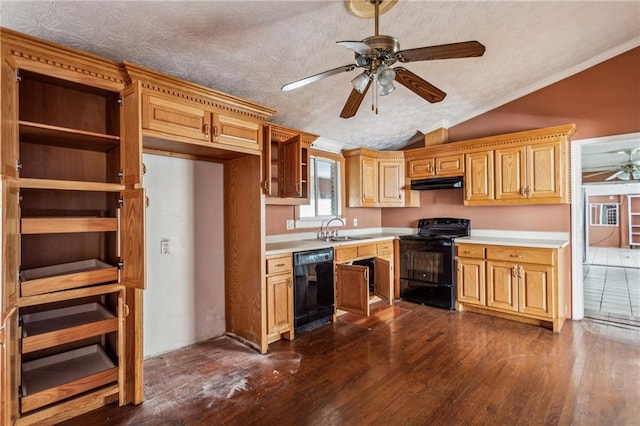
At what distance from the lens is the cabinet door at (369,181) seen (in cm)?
456

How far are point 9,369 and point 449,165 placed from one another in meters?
4.48

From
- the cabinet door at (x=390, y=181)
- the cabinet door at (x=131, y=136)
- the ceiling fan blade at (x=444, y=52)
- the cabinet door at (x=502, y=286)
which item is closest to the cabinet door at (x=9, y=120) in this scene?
the cabinet door at (x=131, y=136)

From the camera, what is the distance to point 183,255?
9.96 ft

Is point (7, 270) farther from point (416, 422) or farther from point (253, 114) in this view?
point (416, 422)

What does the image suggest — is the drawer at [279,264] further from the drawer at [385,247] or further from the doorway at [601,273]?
the doorway at [601,273]

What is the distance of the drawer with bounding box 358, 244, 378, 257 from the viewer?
399 cm

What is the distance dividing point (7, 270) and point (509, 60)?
14.2ft

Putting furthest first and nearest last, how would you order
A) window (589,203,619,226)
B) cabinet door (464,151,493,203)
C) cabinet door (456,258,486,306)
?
window (589,203,619,226)
cabinet door (464,151,493,203)
cabinet door (456,258,486,306)

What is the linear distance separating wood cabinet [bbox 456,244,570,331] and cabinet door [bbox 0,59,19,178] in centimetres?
409

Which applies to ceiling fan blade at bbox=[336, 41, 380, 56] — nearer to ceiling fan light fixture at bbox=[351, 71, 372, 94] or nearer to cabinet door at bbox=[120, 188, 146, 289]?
ceiling fan light fixture at bbox=[351, 71, 372, 94]

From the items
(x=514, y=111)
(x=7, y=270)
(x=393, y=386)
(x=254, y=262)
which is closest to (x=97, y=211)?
(x=7, y=270)

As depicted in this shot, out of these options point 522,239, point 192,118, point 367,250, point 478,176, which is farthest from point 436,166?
point 192,118

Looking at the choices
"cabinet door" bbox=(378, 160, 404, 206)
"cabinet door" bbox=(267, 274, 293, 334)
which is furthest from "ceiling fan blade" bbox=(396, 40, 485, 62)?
"cabinet door" bbox=(378, 160, 404, 206)

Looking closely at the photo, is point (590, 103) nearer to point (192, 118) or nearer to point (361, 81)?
point (361, 81)
